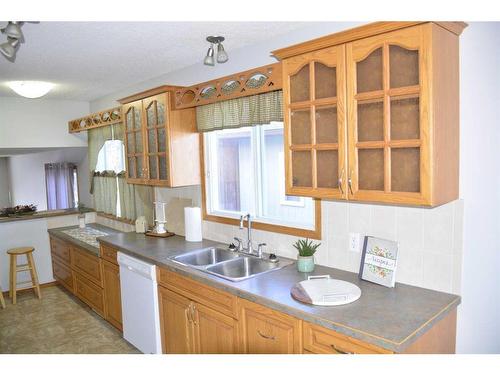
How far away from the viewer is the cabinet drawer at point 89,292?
153 inches

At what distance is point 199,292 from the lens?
2504 mm

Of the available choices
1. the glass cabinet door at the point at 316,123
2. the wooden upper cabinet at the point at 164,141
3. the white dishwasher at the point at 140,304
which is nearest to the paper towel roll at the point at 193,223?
the wooden upper cabinet at the point at 164,141

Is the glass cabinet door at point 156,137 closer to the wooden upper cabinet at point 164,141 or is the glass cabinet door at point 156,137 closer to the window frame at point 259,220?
the wooden upper cabinet at point 164,141

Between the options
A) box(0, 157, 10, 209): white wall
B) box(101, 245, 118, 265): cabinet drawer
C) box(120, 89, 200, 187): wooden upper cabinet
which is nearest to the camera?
box(120, 89, 200, 187): wooden upper cabinet

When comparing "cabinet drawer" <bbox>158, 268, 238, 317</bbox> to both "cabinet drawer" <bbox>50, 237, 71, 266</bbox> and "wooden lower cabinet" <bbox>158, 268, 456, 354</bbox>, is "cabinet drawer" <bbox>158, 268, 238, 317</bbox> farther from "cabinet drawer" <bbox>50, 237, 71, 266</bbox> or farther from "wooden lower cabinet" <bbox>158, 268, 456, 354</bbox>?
"cabinet drawer" <bbox>50, 237, 71, 266</bbox>

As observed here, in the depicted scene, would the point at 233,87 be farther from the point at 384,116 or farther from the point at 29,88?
the point at 29,88

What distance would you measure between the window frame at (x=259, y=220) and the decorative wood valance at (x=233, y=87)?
0.38 metres

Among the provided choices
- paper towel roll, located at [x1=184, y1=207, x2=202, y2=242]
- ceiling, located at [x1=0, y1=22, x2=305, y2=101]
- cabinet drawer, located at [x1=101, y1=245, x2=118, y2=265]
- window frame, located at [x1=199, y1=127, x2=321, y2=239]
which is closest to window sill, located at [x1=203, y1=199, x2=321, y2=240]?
window frame, located at [x1=199, y1=127, x2=321, y2=239]

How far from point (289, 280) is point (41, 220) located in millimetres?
3934

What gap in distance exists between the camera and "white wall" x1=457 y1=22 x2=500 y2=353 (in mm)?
1922

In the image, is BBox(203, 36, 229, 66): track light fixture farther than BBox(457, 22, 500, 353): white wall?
→ Yes

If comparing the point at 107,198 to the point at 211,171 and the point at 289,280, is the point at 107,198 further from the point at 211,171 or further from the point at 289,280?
the point at 289,280

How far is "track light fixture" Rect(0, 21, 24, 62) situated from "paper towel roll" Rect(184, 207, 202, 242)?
1708 mm

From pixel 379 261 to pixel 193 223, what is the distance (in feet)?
5.59
